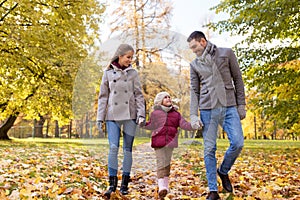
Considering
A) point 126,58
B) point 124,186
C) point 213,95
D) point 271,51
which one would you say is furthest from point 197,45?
point 271,51

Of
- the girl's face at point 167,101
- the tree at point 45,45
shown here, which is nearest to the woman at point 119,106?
the girl's face at point 167,101

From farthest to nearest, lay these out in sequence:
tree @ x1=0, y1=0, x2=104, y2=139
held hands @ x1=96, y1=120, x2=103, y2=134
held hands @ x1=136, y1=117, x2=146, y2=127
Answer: tree @ x1=0, y1=0, x2=104, y2=139, held hands @ x1=96, y1=120, x2=103, y2=134, held hands @ x1=136, y1=117, x2=146, y2=127

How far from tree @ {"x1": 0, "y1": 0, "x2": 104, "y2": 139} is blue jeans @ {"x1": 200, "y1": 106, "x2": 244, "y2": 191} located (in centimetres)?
715

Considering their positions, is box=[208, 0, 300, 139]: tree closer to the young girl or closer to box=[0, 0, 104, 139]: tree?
box=[0, 0, 104, 139]: tree

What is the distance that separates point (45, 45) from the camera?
11.3 meters

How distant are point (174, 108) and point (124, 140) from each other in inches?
25.8

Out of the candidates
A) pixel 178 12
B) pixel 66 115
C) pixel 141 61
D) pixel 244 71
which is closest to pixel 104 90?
pixel 141 61

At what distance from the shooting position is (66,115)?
45.2 ft

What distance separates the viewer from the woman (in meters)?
3.54

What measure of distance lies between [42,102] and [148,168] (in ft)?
35.4

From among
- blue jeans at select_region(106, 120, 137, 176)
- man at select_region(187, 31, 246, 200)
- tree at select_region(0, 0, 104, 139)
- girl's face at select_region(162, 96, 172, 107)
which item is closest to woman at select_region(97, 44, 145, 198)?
blue jeans at select_region(106, 120, 137, 176)

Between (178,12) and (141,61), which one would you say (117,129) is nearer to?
(141,61)

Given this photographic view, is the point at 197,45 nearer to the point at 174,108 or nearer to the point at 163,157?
the point at 174,108

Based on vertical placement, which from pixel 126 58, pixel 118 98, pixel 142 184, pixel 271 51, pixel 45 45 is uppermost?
pixel 45 45
